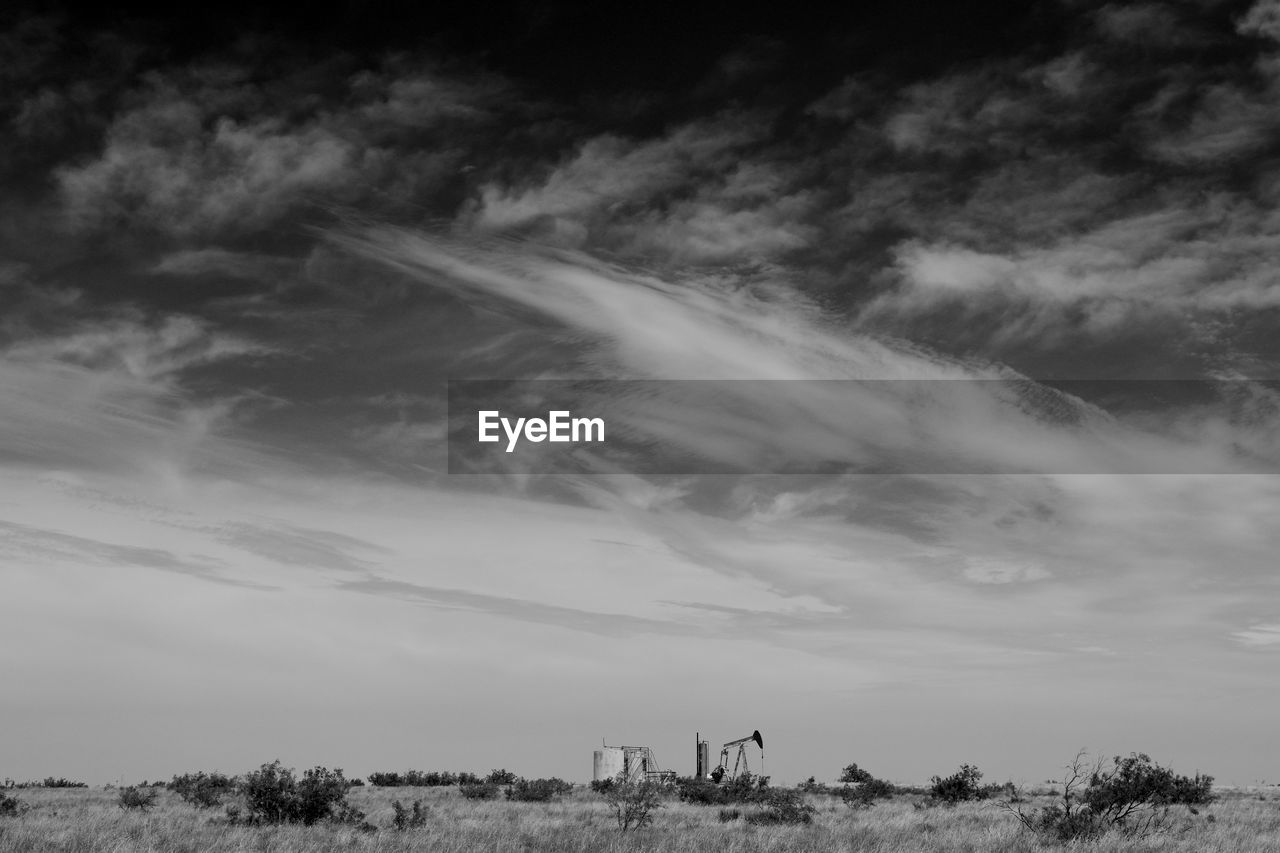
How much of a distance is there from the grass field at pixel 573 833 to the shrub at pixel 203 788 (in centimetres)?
79

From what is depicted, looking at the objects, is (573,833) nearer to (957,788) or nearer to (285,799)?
(285,799)

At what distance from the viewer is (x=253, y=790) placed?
83.5 feet

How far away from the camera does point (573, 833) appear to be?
925 inches

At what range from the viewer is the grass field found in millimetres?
19625

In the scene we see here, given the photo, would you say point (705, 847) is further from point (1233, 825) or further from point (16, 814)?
point (16, 814)

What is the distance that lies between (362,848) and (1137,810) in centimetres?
2208

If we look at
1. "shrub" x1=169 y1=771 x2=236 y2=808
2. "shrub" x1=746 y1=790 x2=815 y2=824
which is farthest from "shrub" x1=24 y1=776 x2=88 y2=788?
"shrub" x1=746 y1=790 x2=815 y2=824

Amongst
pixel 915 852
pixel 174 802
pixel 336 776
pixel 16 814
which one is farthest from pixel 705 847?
pixel 174 802

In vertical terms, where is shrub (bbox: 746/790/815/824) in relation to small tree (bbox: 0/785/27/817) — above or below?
below

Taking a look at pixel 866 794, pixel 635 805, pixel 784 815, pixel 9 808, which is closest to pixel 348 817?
A: pixel 635 805

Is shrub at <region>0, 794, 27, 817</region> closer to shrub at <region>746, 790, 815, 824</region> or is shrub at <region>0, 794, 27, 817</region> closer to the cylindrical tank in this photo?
shrub at <region>746, 790, 815, 824</region>

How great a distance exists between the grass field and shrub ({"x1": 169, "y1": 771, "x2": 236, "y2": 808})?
786 millimetres

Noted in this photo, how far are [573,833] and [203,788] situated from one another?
57.3ft

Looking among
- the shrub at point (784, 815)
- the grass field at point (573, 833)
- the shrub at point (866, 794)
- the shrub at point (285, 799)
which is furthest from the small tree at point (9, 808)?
the shrub at point (866, 794)
